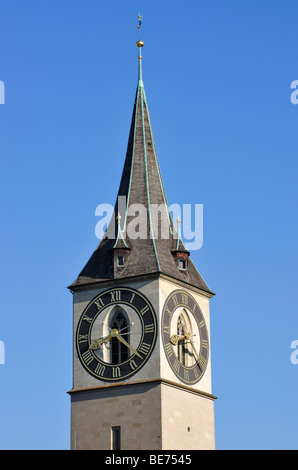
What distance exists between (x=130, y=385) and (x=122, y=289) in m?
4.15

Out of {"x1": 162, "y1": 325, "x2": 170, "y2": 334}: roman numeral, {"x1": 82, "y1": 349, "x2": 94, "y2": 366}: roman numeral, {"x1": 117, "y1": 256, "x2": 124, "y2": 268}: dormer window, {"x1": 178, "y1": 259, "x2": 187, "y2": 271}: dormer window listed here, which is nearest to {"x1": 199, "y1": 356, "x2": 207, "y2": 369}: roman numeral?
{"x1": 162, "y1": 325, "x2": 170, "y2": 334}: roman numeral

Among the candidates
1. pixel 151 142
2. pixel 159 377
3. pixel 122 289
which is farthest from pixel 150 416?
pixel 151 142

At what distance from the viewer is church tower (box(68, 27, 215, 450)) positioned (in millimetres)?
57781

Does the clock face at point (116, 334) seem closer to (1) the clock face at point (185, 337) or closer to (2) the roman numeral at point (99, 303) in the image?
(2) the roman numeral at point (99, 303)

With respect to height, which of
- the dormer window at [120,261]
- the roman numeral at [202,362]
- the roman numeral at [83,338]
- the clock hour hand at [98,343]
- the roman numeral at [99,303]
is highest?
the dormer window at [120,261]

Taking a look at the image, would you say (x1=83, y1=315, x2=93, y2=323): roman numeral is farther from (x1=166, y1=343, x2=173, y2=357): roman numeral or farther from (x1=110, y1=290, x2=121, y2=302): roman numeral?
(x1=166, y1=343, x2=173, y2=357): roman numeral

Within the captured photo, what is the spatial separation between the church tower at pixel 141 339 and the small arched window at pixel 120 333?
4 centimetres

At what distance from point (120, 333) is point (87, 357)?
174 centimetres

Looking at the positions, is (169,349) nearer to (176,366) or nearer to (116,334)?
(176,366)

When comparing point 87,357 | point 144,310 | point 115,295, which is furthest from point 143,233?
point 87,357

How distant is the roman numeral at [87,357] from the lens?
2341 inches

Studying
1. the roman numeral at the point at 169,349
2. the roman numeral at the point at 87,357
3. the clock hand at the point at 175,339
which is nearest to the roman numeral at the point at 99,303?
the roman numeral at the point at 87,357

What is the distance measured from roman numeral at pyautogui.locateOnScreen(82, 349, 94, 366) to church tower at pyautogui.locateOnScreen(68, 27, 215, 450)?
0.04 m
